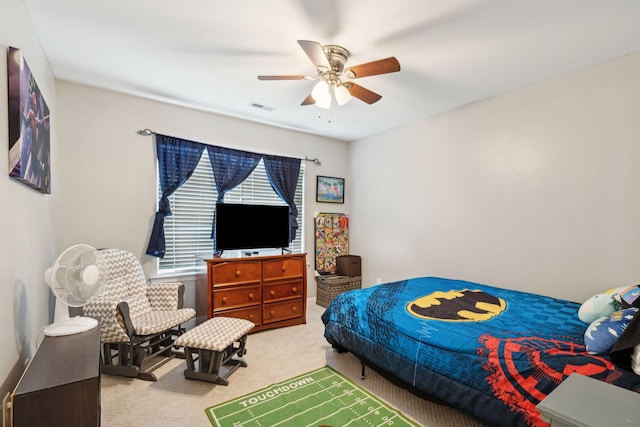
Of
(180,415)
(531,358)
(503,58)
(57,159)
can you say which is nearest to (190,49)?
(57,159)

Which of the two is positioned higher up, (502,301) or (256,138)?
(256,138)

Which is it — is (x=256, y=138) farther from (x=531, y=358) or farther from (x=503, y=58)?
(x=531, y=358)

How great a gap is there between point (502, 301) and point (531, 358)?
105cm

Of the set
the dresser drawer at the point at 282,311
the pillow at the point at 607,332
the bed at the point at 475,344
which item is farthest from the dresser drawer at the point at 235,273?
the pillow at the point at 607,332

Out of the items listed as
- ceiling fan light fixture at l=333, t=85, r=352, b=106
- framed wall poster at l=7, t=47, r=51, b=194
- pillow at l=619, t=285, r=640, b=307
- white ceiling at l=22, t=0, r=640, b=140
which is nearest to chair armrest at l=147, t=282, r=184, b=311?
framed wall poster at l=7, t=47, r=51, b=194

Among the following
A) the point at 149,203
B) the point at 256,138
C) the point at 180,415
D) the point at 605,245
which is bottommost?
the point at 180,415

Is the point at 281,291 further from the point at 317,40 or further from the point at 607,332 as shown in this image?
the point at 607,332

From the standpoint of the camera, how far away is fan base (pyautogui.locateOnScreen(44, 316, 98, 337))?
67.3 inches

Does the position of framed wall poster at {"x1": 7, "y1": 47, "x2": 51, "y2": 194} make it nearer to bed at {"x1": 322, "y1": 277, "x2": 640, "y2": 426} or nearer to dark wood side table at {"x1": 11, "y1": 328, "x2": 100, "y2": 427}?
dark wood side table at {"x1": 11, "y1": 328, "x2": 100, "y2": 427}

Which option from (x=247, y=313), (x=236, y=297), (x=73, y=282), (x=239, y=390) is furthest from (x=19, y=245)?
(x=247, y=313)

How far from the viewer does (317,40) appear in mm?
2209

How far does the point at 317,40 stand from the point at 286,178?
2327 mm

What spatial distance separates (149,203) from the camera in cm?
341

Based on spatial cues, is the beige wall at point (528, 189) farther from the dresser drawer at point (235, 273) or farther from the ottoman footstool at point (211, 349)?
the ottoman footstool at point (211, 349)
